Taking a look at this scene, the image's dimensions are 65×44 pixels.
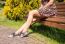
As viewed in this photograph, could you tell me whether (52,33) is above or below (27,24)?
below

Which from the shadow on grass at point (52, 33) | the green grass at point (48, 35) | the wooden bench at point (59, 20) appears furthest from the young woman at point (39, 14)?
the shadow on grass at point (52, 33)

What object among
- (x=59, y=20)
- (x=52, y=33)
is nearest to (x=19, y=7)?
(x=52, y=33)

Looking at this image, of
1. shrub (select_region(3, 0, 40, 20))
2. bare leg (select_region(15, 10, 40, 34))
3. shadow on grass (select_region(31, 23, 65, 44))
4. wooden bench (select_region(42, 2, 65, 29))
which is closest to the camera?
wooden bench (select_region(42, 2, 65, 29))

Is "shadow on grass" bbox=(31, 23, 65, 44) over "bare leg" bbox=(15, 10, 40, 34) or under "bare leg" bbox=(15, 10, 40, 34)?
under

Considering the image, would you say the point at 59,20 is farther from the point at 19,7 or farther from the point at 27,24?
the point at 19,7

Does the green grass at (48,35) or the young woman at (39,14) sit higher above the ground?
the young woman at (39,14)

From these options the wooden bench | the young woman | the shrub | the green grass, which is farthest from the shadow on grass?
the shrub

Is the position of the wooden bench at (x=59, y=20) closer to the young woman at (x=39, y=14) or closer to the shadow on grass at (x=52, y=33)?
the young woman at (x=39, y=14)

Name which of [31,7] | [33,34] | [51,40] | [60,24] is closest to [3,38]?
[33,34]

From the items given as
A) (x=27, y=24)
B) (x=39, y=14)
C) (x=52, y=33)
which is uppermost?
(x=39, y=14)

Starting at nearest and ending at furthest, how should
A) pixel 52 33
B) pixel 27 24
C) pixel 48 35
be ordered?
pixel 27 24 → pixel 48 35 → pixel 52 33

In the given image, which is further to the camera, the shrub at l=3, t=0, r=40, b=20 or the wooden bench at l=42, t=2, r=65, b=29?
the shrub at l=3, t=0, r=40, b=20

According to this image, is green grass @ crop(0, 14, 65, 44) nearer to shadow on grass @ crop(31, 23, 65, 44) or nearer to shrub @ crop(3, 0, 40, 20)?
shadow on grass @ crop(31, 23, 65, 44)

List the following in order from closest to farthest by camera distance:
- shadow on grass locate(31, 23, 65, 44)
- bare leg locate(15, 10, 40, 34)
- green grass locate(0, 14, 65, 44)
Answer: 1. green grass locate(0, 14, 65, 44)
2. shadow on grass locate(31, 23, 65, 44)
3. bare leg locate(15, 10, 40, 34)
